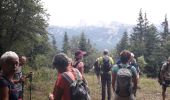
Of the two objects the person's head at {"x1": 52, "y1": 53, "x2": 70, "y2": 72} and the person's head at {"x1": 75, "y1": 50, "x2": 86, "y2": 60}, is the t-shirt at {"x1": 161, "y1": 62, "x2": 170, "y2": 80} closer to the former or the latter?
the person's head at {"x1": 75, "y1": 50, "x2": 86, "y2": 60}

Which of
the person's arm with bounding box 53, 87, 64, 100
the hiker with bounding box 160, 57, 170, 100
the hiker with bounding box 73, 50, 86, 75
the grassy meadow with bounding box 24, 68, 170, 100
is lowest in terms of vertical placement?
the grassy meadow with bounding box 24, 68, 170, 100

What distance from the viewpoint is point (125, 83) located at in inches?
335

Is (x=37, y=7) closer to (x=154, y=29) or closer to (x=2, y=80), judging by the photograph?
(x=2, y=80)

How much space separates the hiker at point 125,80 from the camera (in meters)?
8.51

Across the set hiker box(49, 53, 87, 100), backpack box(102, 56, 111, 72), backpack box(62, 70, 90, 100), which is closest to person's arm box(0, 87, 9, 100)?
hiker box(49, 53, 87, 100)

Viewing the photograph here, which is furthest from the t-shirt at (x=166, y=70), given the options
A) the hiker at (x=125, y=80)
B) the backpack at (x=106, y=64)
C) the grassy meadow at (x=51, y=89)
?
the hiker at (x=125, y=80)

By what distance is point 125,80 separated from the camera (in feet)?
27.9

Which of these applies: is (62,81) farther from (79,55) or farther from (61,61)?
(79,55)

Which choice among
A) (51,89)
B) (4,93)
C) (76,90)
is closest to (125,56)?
(76,90)

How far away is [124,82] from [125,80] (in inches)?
1.8

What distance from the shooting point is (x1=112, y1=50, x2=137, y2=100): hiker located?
851 centimetres

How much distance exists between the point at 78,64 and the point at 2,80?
4.32m

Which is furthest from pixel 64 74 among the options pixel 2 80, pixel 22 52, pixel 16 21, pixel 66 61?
pixel 22 52

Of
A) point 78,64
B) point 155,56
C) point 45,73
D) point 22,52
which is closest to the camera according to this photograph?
point 78,64
